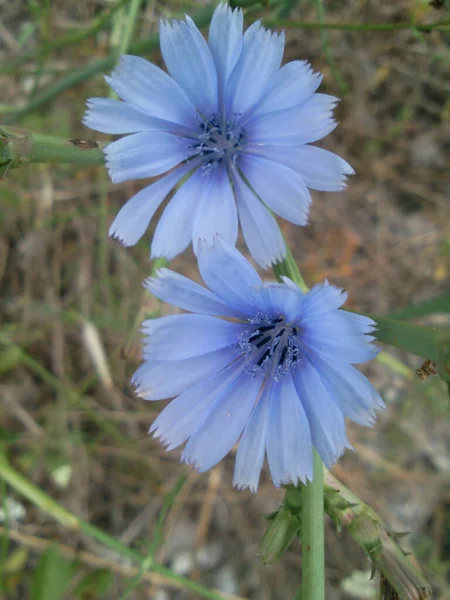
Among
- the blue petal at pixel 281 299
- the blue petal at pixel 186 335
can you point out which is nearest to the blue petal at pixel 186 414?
the blue petal at pixel 186 335

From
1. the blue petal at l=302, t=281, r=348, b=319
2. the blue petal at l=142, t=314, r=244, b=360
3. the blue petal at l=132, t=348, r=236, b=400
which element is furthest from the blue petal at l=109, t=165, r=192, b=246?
the blue petal at l=302, t=281, r=348, b=319

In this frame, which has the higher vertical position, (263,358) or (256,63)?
(256,63)

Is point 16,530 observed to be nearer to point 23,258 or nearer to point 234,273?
point 23,258

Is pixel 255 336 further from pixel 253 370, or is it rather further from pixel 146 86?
pixel 146 86

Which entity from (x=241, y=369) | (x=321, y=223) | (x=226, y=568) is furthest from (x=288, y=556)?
(x=241, y=369)

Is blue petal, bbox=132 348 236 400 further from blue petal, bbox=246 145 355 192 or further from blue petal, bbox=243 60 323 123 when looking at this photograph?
blue petal, bbox=243 60 323 123

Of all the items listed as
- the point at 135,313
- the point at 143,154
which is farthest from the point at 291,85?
the point at 135,313
